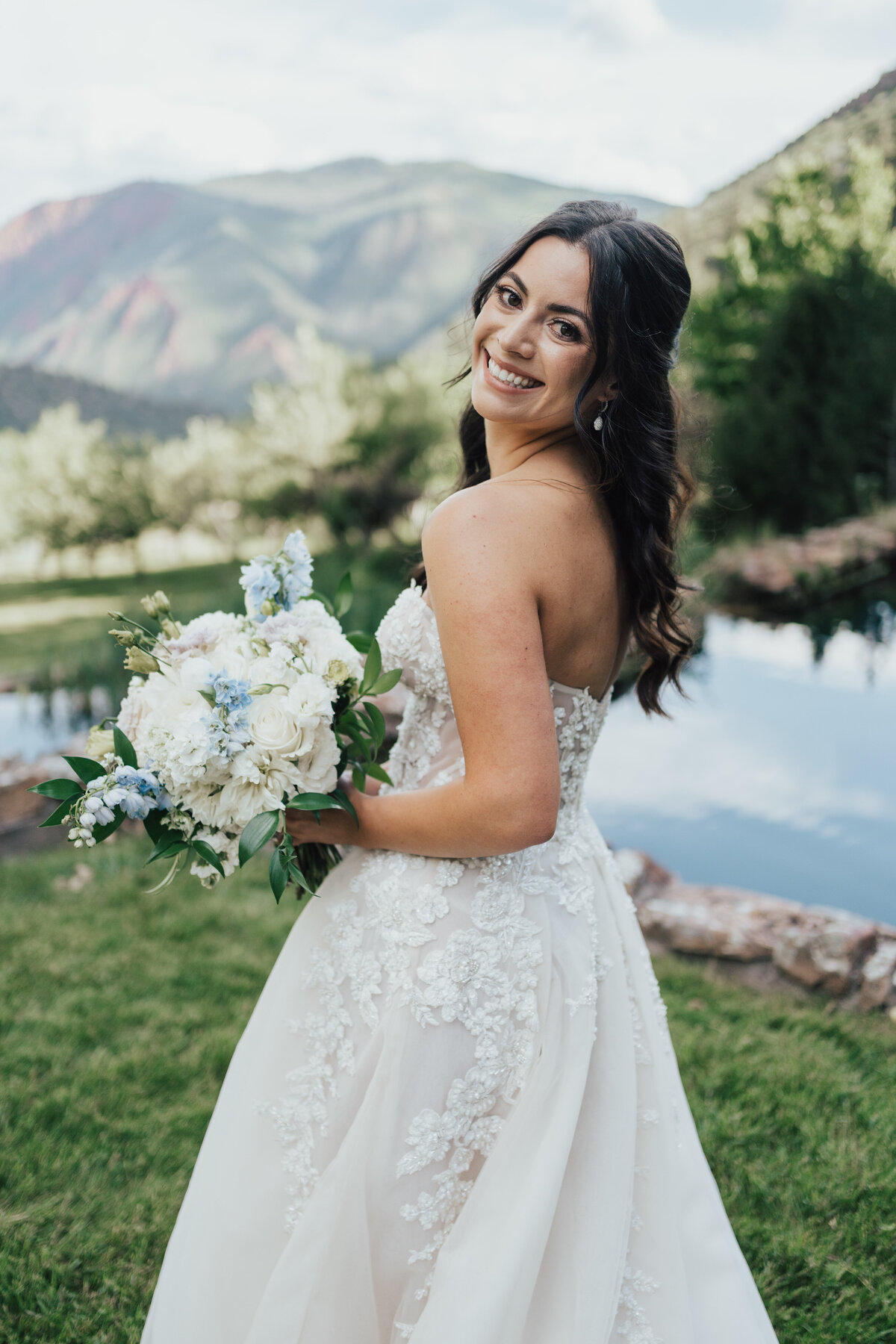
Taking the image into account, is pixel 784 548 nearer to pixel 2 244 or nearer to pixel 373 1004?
pixel 373 1004

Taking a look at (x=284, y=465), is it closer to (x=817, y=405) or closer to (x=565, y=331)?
(x=817, y=405)

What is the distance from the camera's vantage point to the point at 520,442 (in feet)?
5.15

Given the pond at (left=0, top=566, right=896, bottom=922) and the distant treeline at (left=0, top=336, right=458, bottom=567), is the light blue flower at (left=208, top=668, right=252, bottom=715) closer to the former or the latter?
the pond at (left=0, top=566, right=896, bottom=922)

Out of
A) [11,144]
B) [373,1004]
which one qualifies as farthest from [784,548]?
[11,144]

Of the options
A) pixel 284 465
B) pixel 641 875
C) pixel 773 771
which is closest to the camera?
pixel 641 875

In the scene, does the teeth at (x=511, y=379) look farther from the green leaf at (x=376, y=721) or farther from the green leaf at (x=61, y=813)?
the green leaf at (x=61, y=813)

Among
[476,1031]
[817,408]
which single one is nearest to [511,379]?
[476,1031]

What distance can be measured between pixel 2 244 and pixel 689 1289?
95.8ft

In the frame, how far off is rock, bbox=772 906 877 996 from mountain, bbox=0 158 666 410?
48.0 feet

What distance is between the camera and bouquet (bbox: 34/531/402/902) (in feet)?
4.23

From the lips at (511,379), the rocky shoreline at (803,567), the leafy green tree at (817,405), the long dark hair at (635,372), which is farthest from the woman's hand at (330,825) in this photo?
the leafy green tree at (817,405)

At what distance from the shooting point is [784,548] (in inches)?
431

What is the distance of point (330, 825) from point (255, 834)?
0.27 meters

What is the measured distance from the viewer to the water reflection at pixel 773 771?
539 centimetres
